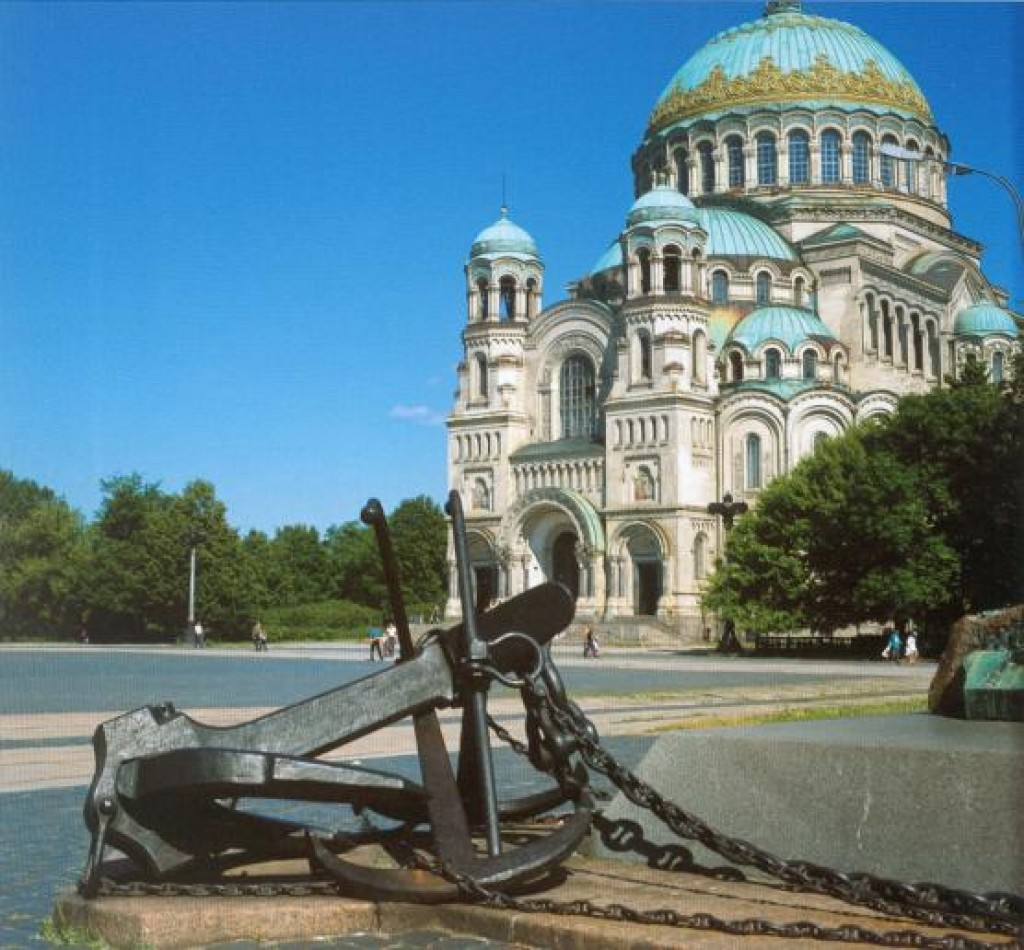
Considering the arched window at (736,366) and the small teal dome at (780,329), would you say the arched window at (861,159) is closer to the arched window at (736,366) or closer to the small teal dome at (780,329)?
the small teal dome at (780,329)

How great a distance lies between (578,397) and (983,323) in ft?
64.0

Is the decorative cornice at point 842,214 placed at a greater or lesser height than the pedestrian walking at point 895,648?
greater

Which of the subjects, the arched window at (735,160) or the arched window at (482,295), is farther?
the arched window at (735,160)

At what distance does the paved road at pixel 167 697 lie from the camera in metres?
7.90

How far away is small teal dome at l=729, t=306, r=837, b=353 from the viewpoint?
6275 cm

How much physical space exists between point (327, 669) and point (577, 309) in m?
35.2

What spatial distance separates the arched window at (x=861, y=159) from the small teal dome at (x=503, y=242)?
15.8 meters

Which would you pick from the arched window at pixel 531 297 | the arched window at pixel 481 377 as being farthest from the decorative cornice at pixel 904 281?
the arched window at pixel 481 377

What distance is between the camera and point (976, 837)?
553 cm

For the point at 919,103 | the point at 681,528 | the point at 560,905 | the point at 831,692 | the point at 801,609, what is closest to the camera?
the point at 560,905

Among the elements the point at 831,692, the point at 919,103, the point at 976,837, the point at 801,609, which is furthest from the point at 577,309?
the point at 976,837

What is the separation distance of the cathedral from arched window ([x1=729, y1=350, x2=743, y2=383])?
0.09 m

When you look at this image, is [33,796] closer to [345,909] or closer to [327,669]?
[345,909]

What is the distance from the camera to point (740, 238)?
66875 millimetres
